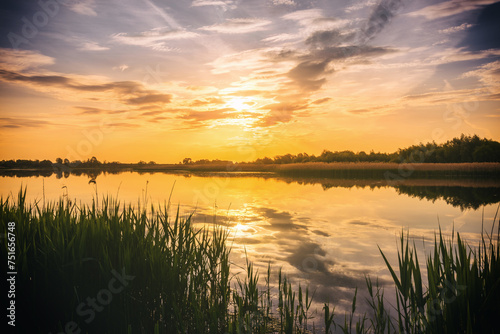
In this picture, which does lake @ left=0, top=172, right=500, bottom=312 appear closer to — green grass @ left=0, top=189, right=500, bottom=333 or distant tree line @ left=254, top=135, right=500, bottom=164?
green grass @ left=0, top=189, right=500, bottom=333

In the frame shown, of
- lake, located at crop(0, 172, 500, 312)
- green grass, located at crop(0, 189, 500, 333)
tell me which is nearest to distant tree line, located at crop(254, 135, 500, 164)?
lake, located at crop(0, 172, 500, 312)

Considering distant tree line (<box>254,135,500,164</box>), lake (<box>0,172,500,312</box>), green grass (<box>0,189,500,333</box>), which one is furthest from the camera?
distant tree line (<box>254,135,500,164</box>)

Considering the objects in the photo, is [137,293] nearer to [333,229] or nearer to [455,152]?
[333,229]

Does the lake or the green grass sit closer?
the green grass

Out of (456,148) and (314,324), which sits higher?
(456,148)

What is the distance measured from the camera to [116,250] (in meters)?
4.27

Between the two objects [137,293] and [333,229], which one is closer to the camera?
[137,293]

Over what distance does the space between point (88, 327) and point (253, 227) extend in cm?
628

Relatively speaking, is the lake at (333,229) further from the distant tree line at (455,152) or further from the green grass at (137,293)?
the distant tree line at (455,152)

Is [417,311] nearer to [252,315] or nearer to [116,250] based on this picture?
[252,315]

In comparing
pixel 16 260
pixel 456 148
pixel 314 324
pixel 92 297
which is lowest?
pixel 314 324

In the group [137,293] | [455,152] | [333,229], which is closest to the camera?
[137,293]

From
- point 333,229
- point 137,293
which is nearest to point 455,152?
point 333,229

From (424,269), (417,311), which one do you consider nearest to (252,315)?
(417,311)
